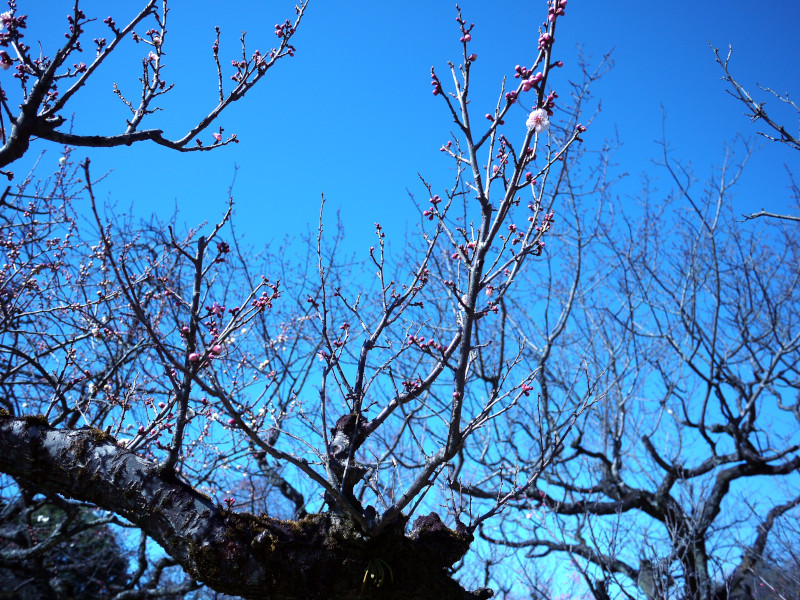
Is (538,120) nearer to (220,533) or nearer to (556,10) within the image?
(556,10)

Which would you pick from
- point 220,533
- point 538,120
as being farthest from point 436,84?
point 220,533

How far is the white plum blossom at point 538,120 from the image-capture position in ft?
7.12

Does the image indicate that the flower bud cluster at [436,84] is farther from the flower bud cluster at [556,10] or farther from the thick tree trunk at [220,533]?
the thick tree trunk at [220,533]

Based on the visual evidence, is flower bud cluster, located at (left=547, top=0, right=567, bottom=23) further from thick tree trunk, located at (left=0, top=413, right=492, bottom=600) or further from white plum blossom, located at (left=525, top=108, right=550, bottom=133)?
thick tree trunk, located at (left=0, top=413, right=492, bottom=600)

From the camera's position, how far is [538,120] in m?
2.18

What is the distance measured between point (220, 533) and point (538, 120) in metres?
2.36

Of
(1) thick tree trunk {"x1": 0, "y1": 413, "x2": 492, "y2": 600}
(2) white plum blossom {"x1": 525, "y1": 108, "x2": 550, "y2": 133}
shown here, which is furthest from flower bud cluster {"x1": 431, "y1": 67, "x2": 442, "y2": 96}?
(1) thick tree trunk {"x1": 0, "y1": 413, "x2": 492, "y2": 600}

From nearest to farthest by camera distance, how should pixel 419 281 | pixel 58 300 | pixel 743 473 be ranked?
pixel 419 281, pixel 58 300, pixel 743 473

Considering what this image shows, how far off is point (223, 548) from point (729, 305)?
786 cm

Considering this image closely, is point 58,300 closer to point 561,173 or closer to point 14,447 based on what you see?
point 14,447

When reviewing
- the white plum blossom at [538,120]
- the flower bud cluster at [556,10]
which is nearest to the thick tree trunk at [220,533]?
the white plum blossom at [538,120]

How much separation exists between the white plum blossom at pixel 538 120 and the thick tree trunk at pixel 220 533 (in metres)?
2.05

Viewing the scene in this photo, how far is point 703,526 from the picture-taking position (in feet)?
23.5

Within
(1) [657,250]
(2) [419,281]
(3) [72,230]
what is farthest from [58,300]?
(1) [657,250]
